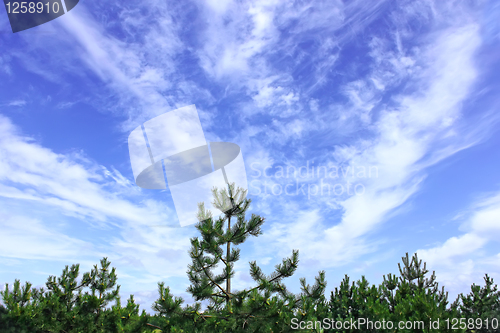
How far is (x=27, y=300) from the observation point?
10883 mm

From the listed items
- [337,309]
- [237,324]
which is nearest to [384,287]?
[337,309]

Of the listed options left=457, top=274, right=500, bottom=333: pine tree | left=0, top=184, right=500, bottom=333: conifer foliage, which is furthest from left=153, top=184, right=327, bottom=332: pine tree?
left=457, top=274, right=500, bottom=333: pine tree

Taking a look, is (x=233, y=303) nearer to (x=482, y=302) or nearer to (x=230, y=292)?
(x=230, y=292)

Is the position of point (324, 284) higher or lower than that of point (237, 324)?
higher

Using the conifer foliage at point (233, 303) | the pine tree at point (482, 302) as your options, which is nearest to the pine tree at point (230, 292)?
the conifer foliage at point (233, 303)

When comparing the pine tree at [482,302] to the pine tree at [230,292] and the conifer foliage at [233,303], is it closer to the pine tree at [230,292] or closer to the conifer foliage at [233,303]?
the conifer foliage at [233,303]

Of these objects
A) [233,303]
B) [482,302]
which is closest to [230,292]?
[233,303]

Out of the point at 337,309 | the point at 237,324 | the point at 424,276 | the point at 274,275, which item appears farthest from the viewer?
the point at 274,275

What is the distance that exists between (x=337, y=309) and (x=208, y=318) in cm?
361

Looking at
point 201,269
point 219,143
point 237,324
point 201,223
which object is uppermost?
point 219,143

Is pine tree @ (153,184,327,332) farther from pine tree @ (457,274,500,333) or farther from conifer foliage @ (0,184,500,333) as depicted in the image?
pine tree @ (457,274,500,333)

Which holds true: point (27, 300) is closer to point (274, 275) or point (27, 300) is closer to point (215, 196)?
point (215, 196)

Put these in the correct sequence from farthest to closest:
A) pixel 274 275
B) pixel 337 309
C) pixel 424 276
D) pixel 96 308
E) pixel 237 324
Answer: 1. pixel 96 308
2. pixel 274 275
3. pixel 424 276
4. pixel 237 324
5. pixel 337 309

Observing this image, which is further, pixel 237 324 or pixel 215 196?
pixel 215 196
